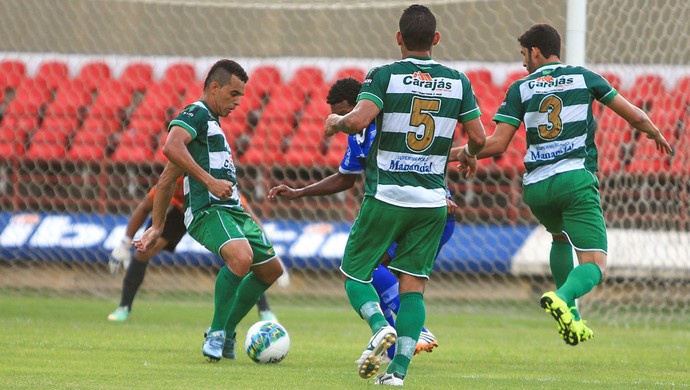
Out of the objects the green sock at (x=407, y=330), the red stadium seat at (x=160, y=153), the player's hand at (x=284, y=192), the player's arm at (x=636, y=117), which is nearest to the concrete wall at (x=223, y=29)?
the red stadium seat at (x=160, y=153)

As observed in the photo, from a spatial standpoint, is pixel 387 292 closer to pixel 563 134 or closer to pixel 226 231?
pixel 226 231

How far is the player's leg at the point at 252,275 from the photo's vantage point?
7.50m

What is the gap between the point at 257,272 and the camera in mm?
7574

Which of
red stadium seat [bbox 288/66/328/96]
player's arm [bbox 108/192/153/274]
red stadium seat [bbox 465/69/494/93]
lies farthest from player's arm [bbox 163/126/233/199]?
red stadium seat [bbox 288/66/328/96]

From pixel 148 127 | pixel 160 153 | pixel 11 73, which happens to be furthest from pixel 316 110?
pixel 11 73

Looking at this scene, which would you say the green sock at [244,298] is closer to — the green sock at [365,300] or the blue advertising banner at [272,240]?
the green sock at [365,300]

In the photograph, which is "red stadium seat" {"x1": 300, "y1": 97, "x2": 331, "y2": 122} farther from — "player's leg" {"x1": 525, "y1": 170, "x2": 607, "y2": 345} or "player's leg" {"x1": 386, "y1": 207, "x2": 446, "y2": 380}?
"player's leg" {"x1": 386, "y1": 207, "x2": 446, "y2": 380}

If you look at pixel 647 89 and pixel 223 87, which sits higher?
pixel 223 87

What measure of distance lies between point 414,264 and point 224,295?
68.4 inches

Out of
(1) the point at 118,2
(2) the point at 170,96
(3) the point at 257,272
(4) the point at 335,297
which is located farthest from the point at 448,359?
(1) the point at 118,2

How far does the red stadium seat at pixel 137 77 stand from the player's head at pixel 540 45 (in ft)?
28.8

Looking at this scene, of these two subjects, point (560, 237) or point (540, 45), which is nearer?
point (540, 45)

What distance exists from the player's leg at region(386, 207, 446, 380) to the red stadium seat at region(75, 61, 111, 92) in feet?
31.8

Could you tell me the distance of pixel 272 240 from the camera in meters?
A: 13.6
